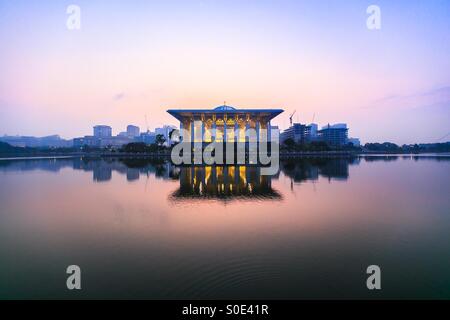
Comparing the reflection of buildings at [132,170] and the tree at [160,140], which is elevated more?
the tree at [160,140]

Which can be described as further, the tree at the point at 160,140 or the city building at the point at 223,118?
the tree at the point at 160,140

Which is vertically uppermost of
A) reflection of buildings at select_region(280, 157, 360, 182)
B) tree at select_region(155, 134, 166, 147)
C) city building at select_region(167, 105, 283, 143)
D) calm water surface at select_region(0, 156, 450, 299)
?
city building at select_region(167, 105, 283, 143)

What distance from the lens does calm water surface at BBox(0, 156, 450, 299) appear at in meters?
5.07

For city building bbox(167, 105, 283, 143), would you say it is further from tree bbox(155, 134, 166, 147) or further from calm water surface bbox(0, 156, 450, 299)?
calm water surface bbox(0, 156, 450, 299)

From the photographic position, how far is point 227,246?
692 centimetres

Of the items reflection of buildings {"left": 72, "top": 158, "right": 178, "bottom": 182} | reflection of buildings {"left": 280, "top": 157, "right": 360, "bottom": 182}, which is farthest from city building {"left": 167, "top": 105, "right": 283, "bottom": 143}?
reflection of buildings {"left": 280, "top": 157, "right": 360, "bottom": 182}

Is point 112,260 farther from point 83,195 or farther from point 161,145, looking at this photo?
point 161,145

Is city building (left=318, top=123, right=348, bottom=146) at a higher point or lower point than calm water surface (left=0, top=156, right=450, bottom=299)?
higher

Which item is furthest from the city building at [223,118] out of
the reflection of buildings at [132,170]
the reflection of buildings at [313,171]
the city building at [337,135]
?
the city building at [337,135]

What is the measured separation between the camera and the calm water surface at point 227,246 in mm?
5070

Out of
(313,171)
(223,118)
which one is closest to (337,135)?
(223,118)

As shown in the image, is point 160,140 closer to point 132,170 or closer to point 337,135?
point 132,170

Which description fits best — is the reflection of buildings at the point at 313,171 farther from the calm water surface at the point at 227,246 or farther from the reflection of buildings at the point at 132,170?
the reflection of buildings at the point at 132,170
